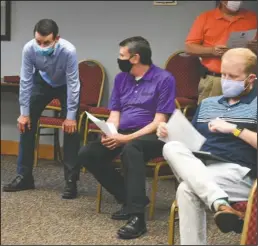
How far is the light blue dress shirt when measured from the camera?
6.57ft

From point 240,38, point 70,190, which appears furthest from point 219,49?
point 70,190

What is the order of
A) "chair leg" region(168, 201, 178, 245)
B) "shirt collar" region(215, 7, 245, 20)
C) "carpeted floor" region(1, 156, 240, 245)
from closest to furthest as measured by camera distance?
"chair leg" region(168, 201, 178, 245) < "carpeted floor" region(1, 156, 240, 245) < "shirt collar" region(215, 7, 245, 20)

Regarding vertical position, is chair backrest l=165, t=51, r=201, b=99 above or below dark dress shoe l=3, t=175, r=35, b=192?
above

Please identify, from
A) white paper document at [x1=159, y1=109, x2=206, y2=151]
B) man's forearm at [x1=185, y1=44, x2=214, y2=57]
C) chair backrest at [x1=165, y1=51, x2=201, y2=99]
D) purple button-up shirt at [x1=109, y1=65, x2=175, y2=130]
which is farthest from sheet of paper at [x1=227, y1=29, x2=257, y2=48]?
white paper document at [x1=159, y1=109, x2=206, y2=151]

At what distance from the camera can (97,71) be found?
2732mm

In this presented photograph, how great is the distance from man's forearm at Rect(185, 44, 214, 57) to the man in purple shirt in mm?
408

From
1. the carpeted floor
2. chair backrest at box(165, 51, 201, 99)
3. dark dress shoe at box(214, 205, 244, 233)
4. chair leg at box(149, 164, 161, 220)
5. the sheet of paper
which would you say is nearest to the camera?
dark dress shoe at box(214, 205, 244, 233)

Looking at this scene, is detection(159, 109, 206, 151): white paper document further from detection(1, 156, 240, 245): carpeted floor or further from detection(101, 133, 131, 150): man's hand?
detection(101, 133, 131, 150): man's hand

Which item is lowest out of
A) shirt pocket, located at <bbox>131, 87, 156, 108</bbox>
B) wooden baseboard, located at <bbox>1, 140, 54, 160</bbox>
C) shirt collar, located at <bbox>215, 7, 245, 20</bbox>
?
wooden baseboard, located at <bbox>1, 140, 54, 160</bbox>

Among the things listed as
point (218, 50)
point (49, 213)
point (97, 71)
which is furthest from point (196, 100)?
point (49, 213)

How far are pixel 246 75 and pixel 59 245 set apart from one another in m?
0.74

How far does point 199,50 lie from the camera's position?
221 cm

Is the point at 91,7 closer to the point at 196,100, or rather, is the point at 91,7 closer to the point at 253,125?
the point at 196,100

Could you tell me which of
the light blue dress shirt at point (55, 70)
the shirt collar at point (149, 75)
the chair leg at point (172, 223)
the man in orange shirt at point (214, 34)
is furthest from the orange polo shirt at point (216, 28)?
the chair leg at point (172, 223)
